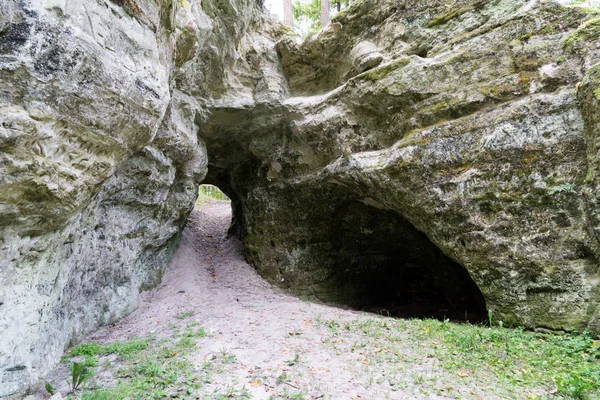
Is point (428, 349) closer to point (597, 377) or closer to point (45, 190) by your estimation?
point (597, 377)

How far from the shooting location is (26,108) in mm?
3197

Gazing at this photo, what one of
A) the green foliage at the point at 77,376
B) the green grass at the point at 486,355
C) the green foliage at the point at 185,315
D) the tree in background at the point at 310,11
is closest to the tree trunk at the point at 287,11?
the tree in background at the point at 310,11

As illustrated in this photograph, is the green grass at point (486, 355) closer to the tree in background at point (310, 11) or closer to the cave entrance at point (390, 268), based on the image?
the cave entrance at point (390, 268)

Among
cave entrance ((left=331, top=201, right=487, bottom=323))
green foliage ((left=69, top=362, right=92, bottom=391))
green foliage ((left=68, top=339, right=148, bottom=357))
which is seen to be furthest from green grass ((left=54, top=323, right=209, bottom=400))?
cave entrance ((left=331, top=201, right=487, bottom=323))

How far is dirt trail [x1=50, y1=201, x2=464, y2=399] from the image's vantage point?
380 centimetres

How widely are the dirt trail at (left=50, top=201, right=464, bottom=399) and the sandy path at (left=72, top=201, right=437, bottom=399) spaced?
12 millimetres

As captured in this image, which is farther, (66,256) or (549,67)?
(549,67)

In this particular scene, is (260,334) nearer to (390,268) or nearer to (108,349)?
(108,349)

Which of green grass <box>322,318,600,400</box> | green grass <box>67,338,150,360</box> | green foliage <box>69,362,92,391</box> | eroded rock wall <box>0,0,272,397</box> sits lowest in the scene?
green grass <box>67,338,150,360</box>

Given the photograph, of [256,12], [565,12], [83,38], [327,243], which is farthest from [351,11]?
[83,38]

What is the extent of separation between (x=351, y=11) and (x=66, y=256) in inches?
329

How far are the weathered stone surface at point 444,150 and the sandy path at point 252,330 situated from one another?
1444 mm

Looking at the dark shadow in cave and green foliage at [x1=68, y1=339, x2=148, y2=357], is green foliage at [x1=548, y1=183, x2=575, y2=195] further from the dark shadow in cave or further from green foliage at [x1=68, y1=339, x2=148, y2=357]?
green foliage at [x1=68, y1=339, x2=148, y2=357]

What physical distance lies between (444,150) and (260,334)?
4.73 metres
